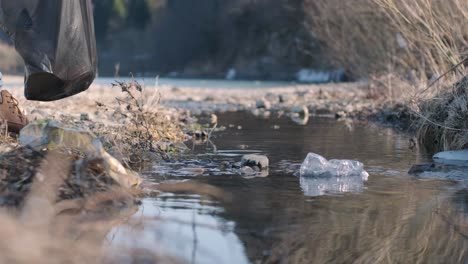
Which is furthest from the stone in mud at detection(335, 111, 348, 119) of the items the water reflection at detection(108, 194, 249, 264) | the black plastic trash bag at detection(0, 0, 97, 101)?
the water reflection at detection(108, 194, 249, 264)

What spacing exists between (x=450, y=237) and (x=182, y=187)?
7.92 feet

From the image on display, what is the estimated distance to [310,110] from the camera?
69.1ft

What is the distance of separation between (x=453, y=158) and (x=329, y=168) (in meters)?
1.75

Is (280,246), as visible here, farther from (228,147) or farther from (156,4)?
(156,4)

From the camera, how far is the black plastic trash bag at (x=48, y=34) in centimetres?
704

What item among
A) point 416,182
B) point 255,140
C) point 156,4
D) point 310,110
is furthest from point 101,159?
point 156,4

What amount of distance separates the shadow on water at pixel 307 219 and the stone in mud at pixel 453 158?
35cm

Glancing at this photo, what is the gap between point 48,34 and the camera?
7.11 m

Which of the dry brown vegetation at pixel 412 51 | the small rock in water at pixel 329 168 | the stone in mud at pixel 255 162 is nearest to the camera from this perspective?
the small rock in water at pixel 329 168

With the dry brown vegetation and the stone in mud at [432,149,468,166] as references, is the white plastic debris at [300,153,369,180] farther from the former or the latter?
the dry brown vegetation

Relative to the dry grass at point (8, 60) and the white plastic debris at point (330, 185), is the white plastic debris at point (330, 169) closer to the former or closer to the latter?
the white plastic debris at point (330, 185)

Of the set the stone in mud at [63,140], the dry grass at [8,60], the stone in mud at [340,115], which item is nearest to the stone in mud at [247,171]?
the stone in mud at [63,140]

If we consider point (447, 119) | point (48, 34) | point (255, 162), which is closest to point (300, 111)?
point (447, 119)

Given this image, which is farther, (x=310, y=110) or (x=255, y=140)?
(x=310, y=110)
